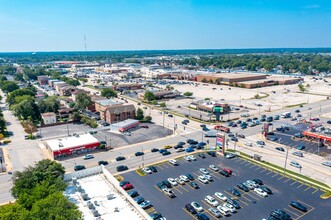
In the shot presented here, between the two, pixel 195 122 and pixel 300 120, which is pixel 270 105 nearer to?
pixel 300 120

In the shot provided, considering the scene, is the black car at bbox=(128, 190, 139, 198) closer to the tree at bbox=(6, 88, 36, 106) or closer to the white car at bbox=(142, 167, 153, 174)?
the white car at bbox=(142, 167, 153, 174)

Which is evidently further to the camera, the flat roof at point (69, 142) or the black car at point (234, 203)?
the flat roof at point (69, 142)

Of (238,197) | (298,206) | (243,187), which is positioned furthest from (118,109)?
(298,206)

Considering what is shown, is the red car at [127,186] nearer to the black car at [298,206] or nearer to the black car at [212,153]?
the black car at [212,153]

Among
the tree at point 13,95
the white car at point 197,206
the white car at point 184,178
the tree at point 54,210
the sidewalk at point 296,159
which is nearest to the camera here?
the tree at point 54,210

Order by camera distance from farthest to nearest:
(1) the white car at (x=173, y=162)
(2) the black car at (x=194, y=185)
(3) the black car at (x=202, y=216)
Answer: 1. (1) the white car at (x=173, y=162)
2. (2) the black car at (x=194, y=185)
3. (3) the black car at (x=202, y=216)

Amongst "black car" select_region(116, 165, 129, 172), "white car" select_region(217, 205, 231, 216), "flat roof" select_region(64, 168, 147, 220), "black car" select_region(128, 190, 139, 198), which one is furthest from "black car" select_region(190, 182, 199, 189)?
"black car" select_region(116, 165, 129, 172)

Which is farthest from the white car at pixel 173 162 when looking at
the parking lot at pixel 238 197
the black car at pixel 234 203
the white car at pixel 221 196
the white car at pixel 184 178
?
the black car at pixel 234 203

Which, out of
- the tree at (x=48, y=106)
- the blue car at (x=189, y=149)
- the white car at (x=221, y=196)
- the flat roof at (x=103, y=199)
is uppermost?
the tree at (x=48, y=106)
